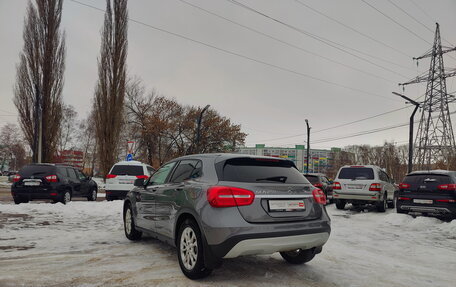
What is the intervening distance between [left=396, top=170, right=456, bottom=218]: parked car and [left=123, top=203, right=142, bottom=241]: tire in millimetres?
8646

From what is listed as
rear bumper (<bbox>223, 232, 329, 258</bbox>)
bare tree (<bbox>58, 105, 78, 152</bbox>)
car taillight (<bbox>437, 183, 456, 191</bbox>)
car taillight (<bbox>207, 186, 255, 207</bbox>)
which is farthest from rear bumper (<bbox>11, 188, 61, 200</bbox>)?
bare tree (<bbox>58, 105, 78, 152</bbox>)

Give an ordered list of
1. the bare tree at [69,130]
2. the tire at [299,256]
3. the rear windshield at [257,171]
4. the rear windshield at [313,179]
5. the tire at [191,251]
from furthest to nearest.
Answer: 1. the bare tree at [69,130]
2. the rear windshield at [313,179]
3. the tire at [299,256]
4. the rear windshield at [257,171]
5. the tire at [191,251]

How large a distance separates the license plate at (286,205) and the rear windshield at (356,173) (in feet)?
32.9

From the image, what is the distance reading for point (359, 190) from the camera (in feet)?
43.2

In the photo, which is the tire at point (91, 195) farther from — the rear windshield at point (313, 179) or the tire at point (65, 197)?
the rear windshield at point (313, 179)

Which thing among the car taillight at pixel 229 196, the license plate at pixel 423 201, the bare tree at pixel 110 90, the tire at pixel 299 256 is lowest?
the tire at pixel 299 256

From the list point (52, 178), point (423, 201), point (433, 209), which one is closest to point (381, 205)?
point (423, 201)

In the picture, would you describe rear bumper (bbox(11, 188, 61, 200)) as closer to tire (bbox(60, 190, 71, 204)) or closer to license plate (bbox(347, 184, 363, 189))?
tire (bbox(60, 190, 71, 204))

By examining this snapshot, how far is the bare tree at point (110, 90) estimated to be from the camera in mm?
24375

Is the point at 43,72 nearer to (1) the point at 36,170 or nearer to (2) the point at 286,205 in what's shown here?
A: (1) the point at 36,170

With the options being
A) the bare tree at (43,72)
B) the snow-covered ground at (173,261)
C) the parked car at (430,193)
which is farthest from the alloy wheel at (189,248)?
the bare tree at (43,72)

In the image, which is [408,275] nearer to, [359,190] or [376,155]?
[359,190]

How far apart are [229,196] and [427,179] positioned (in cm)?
911

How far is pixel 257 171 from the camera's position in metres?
4.31
